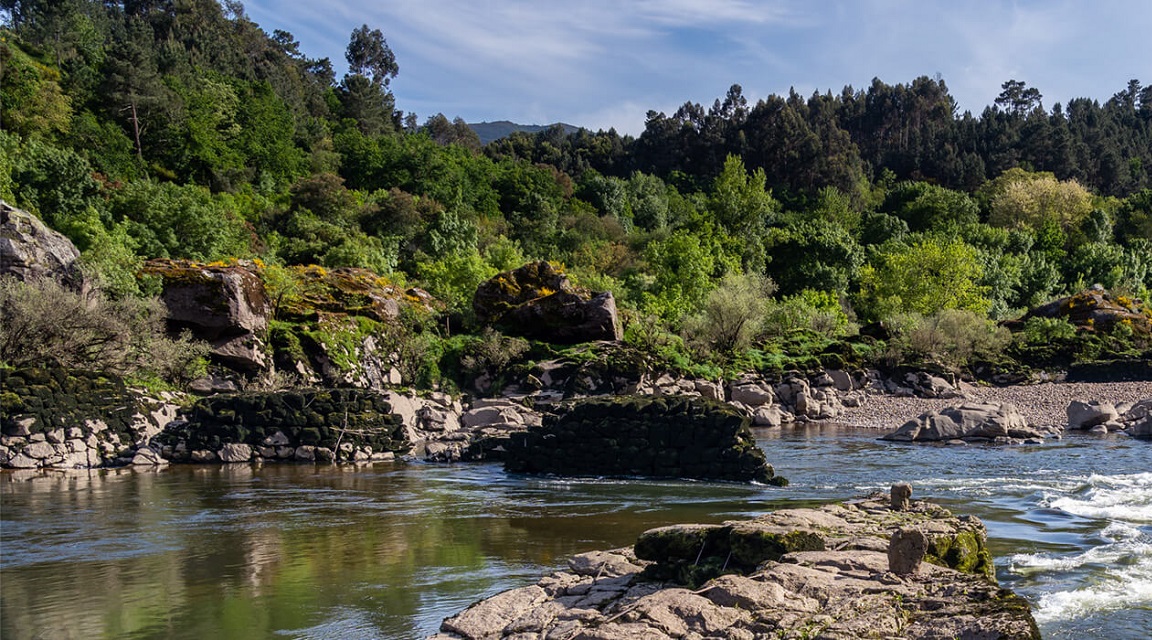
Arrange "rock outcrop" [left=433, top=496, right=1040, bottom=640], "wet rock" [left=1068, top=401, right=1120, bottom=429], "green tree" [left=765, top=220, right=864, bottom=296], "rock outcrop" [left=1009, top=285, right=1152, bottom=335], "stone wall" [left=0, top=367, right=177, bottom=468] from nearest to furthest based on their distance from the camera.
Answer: "rock outcrop" [left=433, top=496, right=1040, bottom=640]
"stone wall" [left=0, top=367, right=177, bottom=468]
"wet rock" [left=1068, top=401, right=1120, bottom=429]
"rock outcrop" [left=1009, top=285, right=1152, bottom=335]
"green tree" [left=765, top=220, right=864, bottom=296]

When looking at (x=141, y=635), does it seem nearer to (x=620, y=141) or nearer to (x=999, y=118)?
(x=620, y=141)

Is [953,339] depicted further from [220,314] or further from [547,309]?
[220,314]

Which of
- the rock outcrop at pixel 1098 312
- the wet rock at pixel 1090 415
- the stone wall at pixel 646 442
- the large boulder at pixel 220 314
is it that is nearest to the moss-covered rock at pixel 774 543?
the stone wall at pixel 646 442

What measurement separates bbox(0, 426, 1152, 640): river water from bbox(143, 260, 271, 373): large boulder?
5506 mm

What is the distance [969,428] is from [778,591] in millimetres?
17601

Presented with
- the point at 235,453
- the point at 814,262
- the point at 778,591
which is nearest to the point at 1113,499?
the point at 778,591

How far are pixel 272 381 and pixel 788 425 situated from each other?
571 inches

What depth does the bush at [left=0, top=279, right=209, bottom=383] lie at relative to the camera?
19547 millimetres

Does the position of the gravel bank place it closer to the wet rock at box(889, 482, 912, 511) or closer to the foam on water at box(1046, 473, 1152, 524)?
the foam on water at box(1046, 473, 1152, 524)

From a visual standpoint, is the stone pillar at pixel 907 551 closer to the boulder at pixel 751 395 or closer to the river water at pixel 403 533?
the river water at pixel 403 533

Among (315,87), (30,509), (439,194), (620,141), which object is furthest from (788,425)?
(620,141)

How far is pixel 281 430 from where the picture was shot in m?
20.0

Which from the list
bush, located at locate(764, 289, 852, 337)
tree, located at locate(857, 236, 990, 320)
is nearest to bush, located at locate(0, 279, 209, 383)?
bush, located at locate(764, 289, 852, 337)

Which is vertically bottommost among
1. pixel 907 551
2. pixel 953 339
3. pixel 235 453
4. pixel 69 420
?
pixel 907 551
